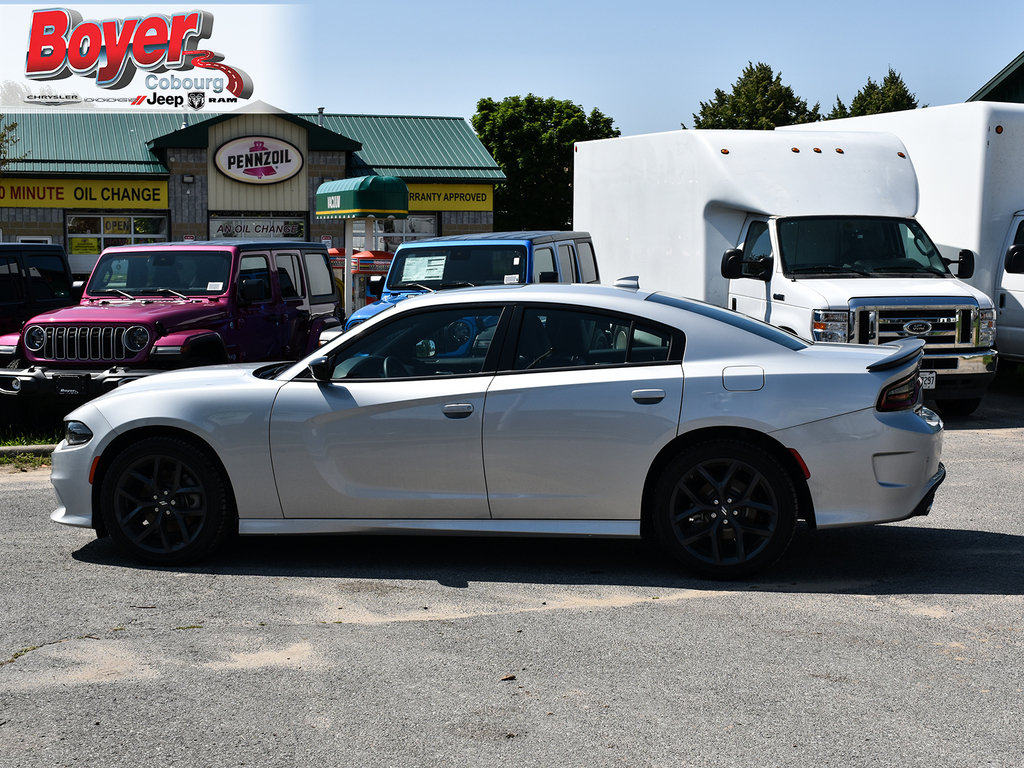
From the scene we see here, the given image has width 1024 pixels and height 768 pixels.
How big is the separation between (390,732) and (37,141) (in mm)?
33546

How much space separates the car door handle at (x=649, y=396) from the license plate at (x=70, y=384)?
6699mm

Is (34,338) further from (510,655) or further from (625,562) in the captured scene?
(510,655)

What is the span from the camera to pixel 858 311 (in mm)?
12273

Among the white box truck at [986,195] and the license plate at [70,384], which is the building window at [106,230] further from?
the white box truck at [986,195]

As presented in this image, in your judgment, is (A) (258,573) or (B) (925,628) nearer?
(B) (925,628)

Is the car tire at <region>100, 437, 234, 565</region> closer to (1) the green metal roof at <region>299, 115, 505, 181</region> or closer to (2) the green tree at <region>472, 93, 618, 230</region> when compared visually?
(1) the green metal roof at <region>299, 115, 505, 181</region>

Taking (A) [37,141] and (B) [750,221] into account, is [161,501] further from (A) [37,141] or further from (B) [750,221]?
(A) [37,141]

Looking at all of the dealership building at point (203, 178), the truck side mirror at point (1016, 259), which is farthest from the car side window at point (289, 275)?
the dealership building at point (203, 178)

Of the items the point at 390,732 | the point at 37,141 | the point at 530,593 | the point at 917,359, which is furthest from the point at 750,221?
the point at 37,141

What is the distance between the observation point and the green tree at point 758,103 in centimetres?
6419

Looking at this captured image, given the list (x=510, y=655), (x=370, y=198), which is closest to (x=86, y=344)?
(x=510, y=655)

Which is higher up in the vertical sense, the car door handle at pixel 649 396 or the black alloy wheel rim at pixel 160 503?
the car door handle at pixel 649 396

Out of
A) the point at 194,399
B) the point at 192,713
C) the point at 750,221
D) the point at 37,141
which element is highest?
the point at 37,141

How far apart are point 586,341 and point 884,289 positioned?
7109 mm
